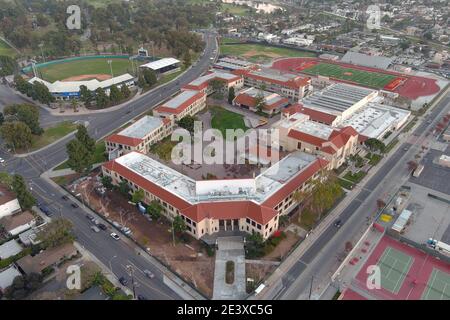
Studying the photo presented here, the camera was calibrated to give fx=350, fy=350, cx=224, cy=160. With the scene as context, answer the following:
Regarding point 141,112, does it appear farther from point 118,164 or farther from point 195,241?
point 195,241

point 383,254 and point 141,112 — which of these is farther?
point 141,112

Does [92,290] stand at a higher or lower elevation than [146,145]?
lower

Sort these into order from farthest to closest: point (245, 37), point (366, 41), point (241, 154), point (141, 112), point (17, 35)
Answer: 1. point (245, 37)
2. point (366, 41)
3. point (17, 35)
4. point (141, 112)
5. point (241, 154)

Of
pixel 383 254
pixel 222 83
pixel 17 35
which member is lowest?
pixel 383 254

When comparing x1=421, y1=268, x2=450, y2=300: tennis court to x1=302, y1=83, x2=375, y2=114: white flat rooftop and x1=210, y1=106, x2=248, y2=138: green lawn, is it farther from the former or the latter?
x1=210, y1=106, x2=248, y2=138: green lawn

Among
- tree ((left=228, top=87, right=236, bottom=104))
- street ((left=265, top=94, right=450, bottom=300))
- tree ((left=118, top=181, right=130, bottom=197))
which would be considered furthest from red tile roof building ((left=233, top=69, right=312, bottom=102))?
tree ((left=118, top=181, right=130, bottom=197))

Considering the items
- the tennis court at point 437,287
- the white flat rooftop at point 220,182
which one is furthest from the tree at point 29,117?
the tennis court at point 437,287

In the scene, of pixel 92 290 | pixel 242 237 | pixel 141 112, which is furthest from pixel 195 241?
pixel 141 112
